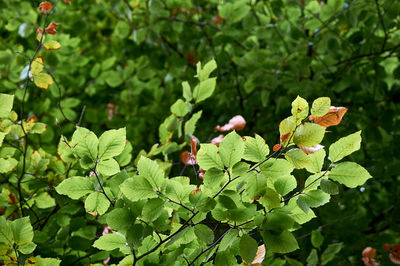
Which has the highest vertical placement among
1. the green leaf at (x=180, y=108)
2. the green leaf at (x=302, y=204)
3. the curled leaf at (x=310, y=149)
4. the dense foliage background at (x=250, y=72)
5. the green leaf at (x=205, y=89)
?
the curled leaf at (x=310, y=149)

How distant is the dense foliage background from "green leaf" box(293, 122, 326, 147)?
1157 mm

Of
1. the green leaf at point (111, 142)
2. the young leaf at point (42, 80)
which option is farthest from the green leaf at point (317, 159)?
the young leaf at point (42, 80)

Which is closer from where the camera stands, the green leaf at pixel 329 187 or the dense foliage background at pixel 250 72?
the green leaf at pixel 329 187

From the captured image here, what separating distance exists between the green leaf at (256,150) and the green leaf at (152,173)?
0.18 meters

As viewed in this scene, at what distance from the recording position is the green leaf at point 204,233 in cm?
88

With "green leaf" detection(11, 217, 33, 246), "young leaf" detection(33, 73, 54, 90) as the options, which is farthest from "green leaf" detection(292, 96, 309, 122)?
"young leaf" detection(33, 73, 54, 90)

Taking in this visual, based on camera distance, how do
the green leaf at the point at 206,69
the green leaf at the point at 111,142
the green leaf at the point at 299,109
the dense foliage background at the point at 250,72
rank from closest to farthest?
the green leaf at the point at 299,109 → the green leaf at the point at 111,142 → the green leaf at the point at 206,69 → the dense foliage background at the point at 250,72

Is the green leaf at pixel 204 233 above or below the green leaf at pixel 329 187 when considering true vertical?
below

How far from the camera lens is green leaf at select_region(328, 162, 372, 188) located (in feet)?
2.85

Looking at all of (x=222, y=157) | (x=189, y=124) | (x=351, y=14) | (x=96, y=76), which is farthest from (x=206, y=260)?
(x=96, y=76)

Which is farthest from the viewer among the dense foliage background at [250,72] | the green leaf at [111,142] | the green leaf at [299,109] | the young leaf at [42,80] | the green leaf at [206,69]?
the dense foliage background at [250,72]

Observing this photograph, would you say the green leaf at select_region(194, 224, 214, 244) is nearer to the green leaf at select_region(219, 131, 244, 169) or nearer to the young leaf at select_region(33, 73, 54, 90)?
the green leaf at select_region(219, 131, 244, 169)

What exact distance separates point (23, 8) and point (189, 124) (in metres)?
1.77

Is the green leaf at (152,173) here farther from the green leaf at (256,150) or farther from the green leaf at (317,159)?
the green leaf at (317,159)
